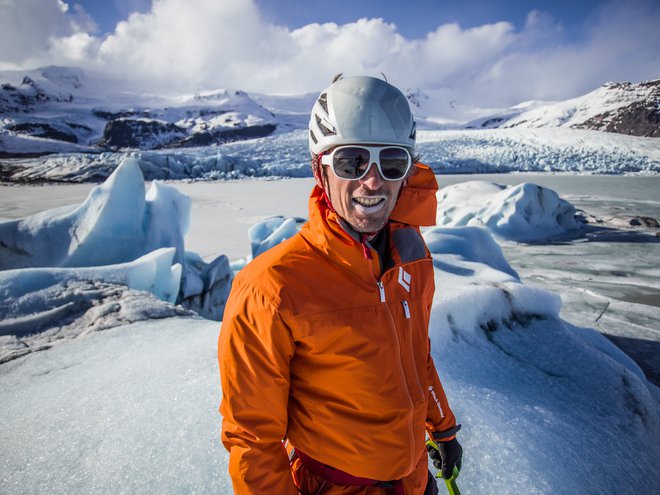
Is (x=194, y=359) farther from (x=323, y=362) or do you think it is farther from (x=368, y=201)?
(x=368, y=201)

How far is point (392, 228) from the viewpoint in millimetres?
1070

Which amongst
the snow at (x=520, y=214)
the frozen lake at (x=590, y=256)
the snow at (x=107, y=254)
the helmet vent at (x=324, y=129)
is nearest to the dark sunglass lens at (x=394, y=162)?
the helmet vent at (x=324, y=129)

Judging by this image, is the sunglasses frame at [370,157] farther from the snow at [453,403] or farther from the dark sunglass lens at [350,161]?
the snow at [453,403]

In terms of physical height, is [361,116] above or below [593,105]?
below

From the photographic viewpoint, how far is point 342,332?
85cm

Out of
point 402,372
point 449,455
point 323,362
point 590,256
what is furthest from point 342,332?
point 590,256

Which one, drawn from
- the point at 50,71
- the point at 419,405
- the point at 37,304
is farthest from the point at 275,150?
the point at 50,71

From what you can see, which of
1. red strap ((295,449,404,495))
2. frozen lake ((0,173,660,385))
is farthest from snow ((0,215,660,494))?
frozen lake ((0,173,660,385))

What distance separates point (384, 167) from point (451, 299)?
5.23 ft

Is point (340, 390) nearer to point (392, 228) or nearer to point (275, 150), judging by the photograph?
point (392, 228)

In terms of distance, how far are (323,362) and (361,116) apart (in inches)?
26.1

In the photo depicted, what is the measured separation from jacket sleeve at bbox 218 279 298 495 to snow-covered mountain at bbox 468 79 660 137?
5771 cm

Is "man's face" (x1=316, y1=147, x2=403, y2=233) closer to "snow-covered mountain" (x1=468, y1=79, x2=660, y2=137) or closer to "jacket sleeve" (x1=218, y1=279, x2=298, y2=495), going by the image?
"jacket sleeve" (x1=218, y1=279, x2=298, y2=495)

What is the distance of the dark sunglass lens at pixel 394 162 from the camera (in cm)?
101
